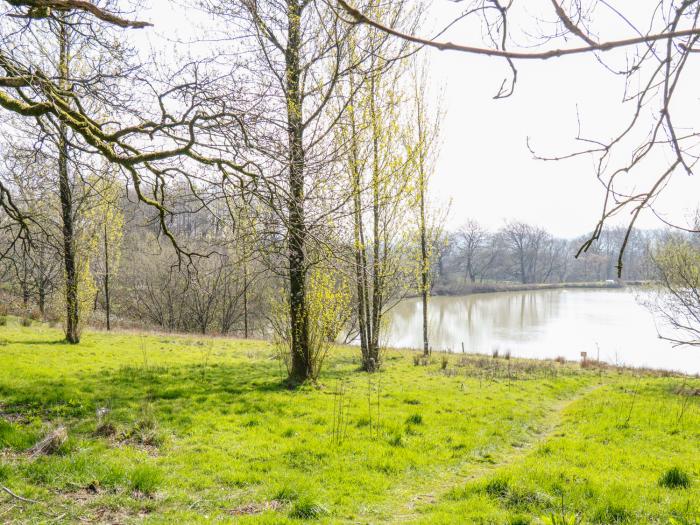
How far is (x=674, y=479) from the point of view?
466 centimetres

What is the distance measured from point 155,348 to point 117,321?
1203cm

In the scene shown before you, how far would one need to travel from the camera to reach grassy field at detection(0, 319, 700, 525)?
391cm

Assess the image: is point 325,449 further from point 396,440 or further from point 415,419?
point 415,419

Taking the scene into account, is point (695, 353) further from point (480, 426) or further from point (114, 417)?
point (114, 417)

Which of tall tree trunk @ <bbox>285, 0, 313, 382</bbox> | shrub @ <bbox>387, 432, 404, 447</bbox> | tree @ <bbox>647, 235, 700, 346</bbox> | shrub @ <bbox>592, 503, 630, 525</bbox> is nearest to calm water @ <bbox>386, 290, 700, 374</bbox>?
tree @ <bbox>647, 235, 700, 346</bbox>

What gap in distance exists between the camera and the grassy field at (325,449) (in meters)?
3.91

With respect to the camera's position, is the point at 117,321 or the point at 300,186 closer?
the point at 300,186

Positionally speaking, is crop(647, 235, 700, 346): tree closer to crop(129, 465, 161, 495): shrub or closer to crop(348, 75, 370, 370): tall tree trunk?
crop(348, 75, 370, 370): tall tree trunk

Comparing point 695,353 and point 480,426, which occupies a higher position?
point 480,426

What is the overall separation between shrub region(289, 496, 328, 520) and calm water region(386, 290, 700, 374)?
9023 mm

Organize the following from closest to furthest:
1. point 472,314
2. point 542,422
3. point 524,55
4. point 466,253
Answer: point 524,55 < point 542,422 < point 472,314 < point 466,253

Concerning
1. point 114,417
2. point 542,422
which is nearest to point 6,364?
point 114,417

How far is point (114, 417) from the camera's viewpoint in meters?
5.87

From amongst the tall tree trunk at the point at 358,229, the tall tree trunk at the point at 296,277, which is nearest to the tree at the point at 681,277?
the tall tree trunk at the point at 358,229
